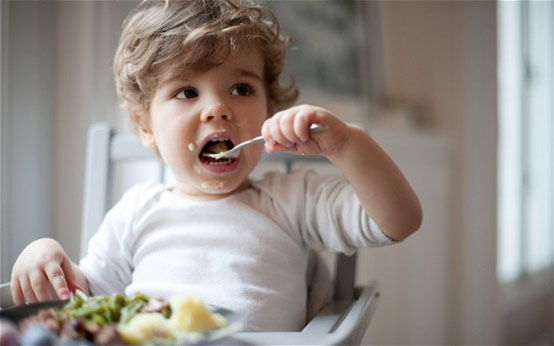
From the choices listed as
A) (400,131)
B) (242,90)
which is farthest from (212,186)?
(400,131)

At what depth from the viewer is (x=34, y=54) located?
1050 millimetres

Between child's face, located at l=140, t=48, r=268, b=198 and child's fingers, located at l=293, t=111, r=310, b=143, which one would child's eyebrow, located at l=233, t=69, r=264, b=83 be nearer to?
child's face, located at l=140, t=48, r=268, b=198

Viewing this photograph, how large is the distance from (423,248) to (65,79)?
3.87 feet

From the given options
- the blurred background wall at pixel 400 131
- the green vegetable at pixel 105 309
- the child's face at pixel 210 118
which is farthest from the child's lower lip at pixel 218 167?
the blurred background wall at pixel 400 131


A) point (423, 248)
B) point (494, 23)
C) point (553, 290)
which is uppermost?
point (494, 23)

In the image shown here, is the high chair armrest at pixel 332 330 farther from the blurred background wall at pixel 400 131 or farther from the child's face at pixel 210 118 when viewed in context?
the blurred background wall at pixel 400 131

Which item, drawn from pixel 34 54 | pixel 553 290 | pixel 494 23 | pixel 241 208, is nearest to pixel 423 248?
pixel 494 23

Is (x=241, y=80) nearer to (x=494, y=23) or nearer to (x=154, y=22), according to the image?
(x=154, y=22)

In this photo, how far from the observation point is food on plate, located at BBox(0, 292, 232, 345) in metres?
0.41

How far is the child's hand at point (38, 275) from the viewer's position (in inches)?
24.5

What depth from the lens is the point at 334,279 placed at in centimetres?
80

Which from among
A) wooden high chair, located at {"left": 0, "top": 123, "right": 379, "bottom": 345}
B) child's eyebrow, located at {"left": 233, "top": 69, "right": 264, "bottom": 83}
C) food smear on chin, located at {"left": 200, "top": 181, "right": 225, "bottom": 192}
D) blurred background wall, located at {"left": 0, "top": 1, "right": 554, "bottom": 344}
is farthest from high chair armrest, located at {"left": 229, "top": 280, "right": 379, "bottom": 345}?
blurred background wall, located at {"left": 0, "top": 1, "right": 554, "bottom": 344}

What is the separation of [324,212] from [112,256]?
31 cm

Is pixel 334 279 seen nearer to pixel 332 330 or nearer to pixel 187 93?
pixel 332 330
